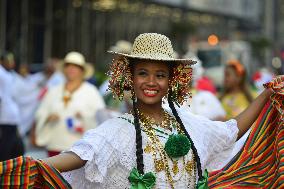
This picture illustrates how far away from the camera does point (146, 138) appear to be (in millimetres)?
3820

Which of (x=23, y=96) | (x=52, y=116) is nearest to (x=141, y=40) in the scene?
(x=52, y=116)

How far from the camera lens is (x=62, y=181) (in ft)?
11.7

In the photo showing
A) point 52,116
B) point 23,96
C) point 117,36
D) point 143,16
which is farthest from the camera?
point 143,16

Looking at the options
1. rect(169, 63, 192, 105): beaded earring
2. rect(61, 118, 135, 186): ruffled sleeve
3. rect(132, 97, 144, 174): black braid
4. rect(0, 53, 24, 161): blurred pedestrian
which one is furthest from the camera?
rect(0, 53, 24, 161): blurred pedestrian

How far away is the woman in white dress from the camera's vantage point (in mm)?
3668

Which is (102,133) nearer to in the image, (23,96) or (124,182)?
(124,182)

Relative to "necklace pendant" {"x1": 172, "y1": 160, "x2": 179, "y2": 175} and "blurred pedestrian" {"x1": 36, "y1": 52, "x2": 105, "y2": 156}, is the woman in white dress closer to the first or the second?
"necklace pendant" {"x1": 172, "y1": 160, "x2": 179, "y2": 175}

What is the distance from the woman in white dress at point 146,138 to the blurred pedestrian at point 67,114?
13.8 feet

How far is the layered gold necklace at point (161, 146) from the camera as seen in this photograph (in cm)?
377

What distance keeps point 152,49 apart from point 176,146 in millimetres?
537

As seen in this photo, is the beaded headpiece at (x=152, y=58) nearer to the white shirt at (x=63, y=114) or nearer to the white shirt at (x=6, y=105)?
the white shirt at (x=63, y=114)

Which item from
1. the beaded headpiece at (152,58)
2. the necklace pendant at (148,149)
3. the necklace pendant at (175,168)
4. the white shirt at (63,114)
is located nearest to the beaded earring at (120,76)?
the beaded headpiece at (152,58)

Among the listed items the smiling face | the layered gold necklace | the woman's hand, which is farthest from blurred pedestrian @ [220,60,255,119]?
the woman's hand

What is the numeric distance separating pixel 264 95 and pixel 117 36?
92.1 feet
